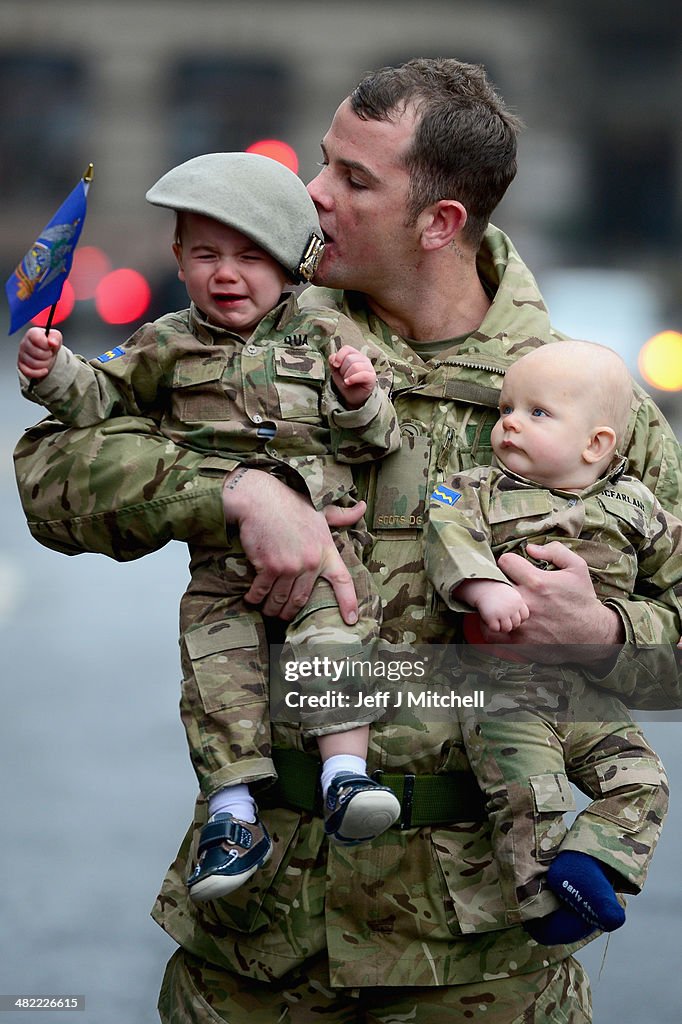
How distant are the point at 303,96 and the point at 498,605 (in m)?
15.4

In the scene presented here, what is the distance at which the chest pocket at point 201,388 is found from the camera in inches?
107

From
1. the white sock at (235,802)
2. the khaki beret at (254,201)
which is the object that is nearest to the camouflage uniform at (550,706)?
the white sock at (235,802)

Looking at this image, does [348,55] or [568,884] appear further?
[348,55]

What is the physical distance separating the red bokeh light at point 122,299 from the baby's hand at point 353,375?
1022 centimetres

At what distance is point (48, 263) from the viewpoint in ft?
8.50

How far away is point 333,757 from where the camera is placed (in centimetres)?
259

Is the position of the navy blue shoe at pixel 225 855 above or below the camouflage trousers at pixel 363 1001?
above

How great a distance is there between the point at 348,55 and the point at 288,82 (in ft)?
3.61

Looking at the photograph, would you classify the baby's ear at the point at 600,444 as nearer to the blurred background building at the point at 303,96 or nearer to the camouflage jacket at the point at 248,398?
the camouflage jacket at the point at 248,398

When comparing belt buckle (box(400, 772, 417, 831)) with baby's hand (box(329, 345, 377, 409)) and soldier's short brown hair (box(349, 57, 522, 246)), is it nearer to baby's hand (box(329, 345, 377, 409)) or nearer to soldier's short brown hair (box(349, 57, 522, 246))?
baby's hand (box(329, 345, 377, 409))

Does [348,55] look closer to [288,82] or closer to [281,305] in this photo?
[288,82]

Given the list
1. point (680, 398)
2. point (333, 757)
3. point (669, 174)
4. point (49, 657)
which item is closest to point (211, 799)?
point (333, 757)

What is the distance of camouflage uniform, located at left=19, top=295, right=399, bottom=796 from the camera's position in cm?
262

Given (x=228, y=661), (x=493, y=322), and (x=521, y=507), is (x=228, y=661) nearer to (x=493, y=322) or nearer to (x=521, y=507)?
(x=521, y=507)
